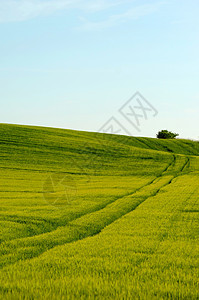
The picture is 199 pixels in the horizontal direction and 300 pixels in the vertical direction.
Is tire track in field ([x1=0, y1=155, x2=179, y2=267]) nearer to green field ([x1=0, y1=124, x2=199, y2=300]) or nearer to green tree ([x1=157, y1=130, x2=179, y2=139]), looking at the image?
green field ([x1=0, y1=124, x2=199, y2=300])

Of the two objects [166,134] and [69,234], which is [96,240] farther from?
[166,134]

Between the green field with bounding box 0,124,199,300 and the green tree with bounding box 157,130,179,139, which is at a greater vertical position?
the green tree with bounding box 157,130,179,139

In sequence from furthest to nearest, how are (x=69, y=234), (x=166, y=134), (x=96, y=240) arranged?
(x=166, y=134), (x=69, y=234), (x=96, y=240)

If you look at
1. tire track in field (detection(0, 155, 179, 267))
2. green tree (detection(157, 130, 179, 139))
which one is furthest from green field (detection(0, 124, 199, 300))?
green tree (detection(157, 130, 179, 139))

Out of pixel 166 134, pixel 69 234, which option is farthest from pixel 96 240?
pixel 166 134

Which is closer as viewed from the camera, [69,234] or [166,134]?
[69,234]

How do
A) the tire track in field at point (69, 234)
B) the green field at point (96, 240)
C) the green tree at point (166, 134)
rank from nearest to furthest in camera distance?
1. the green field at point (96, 240)
2. the tire track in field at point (69, 234)
3. the green tree at point (166, 134)

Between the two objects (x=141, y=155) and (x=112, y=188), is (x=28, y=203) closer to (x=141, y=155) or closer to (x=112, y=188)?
(x=112, y=188)

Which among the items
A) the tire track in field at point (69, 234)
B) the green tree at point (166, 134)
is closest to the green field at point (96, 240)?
the tire track in field at point (69, 234)

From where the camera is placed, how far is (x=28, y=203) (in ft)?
63.1

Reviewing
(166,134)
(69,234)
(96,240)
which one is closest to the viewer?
(96,240)

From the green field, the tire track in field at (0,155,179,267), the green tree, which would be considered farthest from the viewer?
the green tree

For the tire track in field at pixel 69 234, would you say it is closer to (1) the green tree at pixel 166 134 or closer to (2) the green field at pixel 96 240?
(2) the green field at pixel 96 240

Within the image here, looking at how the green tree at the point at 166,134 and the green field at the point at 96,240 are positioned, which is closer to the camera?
the green field at the point at 96,240
